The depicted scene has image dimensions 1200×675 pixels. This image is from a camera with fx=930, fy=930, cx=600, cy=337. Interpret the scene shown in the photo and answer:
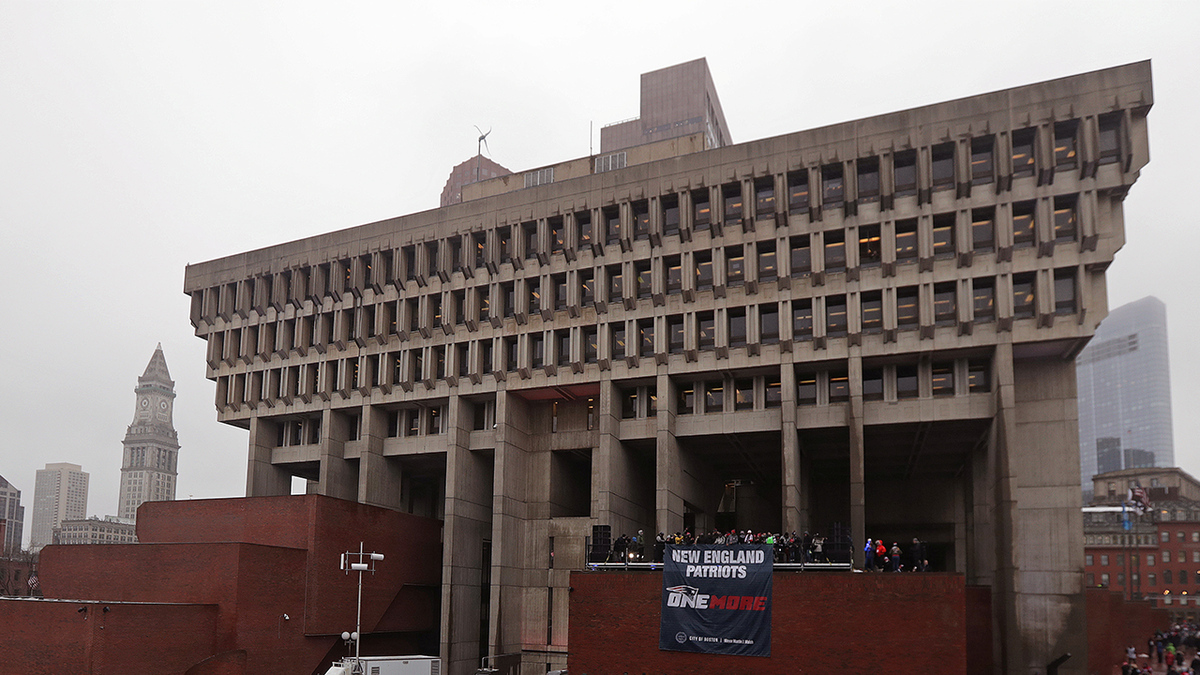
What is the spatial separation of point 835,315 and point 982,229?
8576 mm

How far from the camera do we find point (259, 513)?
168ft

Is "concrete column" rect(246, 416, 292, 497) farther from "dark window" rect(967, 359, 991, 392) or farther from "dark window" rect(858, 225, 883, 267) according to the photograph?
"dark window" rect(967, 359, 991, 392)

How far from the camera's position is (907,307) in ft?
161

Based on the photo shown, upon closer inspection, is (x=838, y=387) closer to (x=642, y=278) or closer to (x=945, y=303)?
(x=945, y=303)

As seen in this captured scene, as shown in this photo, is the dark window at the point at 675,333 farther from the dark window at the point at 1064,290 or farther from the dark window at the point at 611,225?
the dark window at the point at 1064,290

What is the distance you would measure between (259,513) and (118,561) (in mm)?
7206

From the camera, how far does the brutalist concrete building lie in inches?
1805

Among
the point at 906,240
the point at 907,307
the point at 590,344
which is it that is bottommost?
the point at 590,344

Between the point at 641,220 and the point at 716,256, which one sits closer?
the point at 716,256

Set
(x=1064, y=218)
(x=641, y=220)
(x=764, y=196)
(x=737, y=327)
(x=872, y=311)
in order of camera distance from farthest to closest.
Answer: (x=641, y=220), (x=764, y=196), (x=737, y=327), (x=872, y=311), (x=1064, y=218)

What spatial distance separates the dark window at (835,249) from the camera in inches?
1985

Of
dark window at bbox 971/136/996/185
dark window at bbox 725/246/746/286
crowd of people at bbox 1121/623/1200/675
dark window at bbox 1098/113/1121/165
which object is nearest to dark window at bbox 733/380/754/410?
dark window at bbox 725/246/746/286

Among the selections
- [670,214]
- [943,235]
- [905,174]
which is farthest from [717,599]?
[905,174]

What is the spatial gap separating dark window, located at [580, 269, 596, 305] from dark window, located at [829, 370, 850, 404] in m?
15.1
